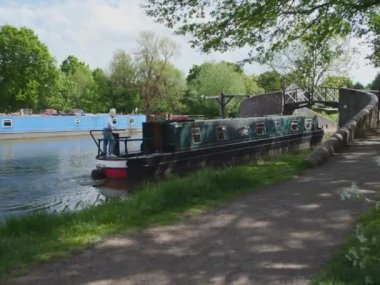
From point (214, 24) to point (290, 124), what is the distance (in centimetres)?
1051

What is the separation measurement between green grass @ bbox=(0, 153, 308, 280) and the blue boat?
84.4 ft

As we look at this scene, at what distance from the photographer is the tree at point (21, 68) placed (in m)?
45.6

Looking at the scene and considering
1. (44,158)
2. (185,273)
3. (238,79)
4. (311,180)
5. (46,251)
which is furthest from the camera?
(238,79)

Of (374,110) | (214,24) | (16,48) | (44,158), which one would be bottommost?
(44,158)

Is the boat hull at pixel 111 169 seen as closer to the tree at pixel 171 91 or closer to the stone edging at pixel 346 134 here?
the stone edging at pixel 346 134

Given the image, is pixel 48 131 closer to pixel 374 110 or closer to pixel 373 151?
pixel 374 110

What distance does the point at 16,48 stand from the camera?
4578cm

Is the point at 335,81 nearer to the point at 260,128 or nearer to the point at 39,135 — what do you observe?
the point at 39,135

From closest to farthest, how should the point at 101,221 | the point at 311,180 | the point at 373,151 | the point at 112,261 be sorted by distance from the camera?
the point at 112,261 < the point at 101,221 < the point at 311,180 < the point at 373,151

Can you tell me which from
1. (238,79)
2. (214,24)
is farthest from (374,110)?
(238,79)

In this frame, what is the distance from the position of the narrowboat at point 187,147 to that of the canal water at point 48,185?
26.6 inches

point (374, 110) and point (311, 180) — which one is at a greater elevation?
point (374, 110)

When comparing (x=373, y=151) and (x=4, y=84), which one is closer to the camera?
(x=373, y=151)

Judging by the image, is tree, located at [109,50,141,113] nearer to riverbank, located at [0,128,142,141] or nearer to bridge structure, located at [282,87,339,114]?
riverbank, located at [0,128,142,141]
